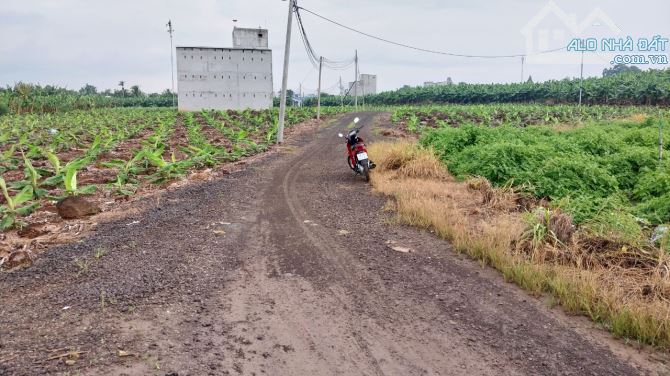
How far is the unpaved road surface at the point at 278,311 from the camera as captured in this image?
3.59 metres

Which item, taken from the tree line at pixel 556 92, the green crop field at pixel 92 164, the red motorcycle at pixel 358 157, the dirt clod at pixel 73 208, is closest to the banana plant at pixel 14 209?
the green crop field at pixel 92 164

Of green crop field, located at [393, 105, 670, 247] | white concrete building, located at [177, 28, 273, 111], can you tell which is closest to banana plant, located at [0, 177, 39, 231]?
green crop field, located at [393, 105, 670, 247]

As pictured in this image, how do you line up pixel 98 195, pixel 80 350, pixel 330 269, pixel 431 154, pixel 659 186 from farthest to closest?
pixel 431 154
pixel 98 195
pixel 659 186
pixel 330 269
pixel 80 350

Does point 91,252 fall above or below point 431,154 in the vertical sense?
below

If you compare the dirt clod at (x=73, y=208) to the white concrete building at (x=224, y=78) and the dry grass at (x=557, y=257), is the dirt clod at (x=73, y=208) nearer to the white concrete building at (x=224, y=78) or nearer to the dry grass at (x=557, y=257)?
the dry grass at (x=557, y=257)

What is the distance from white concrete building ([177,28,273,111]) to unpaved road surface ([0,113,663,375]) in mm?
44906

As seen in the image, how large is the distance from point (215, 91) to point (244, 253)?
4662 centimetres

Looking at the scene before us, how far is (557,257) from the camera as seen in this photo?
5656 mm

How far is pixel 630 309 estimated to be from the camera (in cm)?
418

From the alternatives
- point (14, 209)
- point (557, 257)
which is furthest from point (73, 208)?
point (557, 257)

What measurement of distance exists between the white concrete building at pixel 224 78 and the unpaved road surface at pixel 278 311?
147ft

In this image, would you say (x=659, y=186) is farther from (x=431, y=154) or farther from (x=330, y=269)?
(x=330, y=269)

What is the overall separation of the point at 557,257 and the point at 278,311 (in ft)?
10.9

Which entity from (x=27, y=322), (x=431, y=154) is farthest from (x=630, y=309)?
(x=431, y=154)
